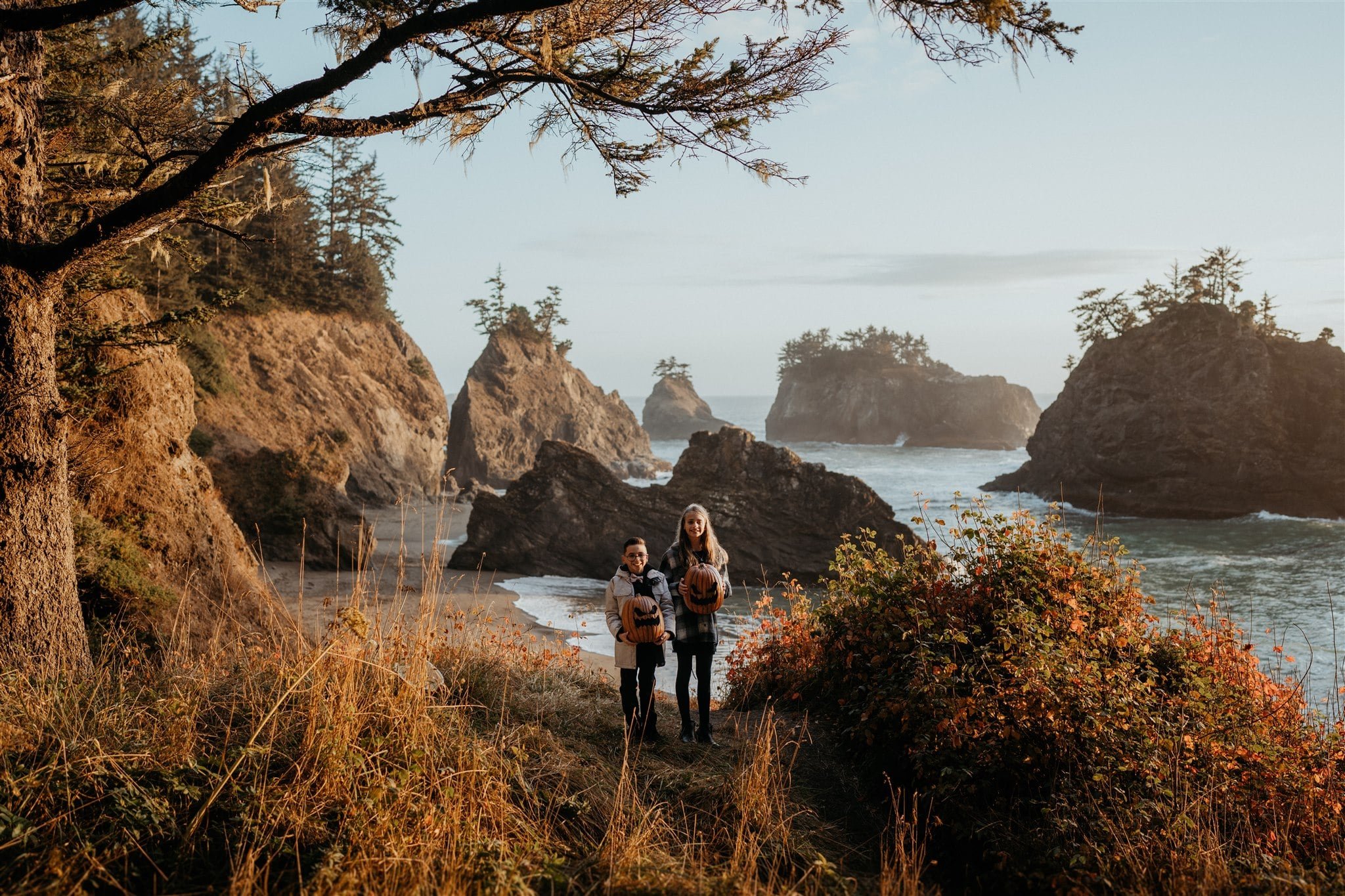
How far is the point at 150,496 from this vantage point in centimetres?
880

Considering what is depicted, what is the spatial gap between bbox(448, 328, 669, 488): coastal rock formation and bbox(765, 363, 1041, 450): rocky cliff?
32448 mm

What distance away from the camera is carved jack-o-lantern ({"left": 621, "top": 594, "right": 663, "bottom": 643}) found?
201 inches

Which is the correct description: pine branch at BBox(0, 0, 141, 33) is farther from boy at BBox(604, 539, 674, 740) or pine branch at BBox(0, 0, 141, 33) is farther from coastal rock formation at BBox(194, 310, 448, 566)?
coastal rock formation at BBox(194, 310, 448, 566)

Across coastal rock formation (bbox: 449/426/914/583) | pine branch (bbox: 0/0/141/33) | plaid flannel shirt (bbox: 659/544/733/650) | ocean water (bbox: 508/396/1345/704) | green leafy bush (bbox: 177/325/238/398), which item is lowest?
ocean water (bbox: 508/396/1345/704)

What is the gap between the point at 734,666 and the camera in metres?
8.42

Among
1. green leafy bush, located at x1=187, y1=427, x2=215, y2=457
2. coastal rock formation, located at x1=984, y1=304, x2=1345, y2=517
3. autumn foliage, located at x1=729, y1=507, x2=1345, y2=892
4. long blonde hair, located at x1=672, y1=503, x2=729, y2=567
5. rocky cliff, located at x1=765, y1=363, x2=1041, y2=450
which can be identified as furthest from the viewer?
rocky cliff, located at x1=765, y1=363, x2=1041, y2=450

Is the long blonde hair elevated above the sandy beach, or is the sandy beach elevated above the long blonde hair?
the long blonde hair

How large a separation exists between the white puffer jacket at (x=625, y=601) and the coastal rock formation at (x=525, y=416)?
36.3m

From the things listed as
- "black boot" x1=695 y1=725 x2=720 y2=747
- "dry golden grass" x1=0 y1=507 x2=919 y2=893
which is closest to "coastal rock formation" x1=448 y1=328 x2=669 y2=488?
"black boot" x1=695 y1=725 x2=720 y2=747

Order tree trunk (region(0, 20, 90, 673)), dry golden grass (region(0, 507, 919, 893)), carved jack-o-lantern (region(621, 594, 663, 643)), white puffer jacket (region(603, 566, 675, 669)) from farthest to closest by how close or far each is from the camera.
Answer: white puffer jacket (region(603, 566, 675, 669)) < carved jack-o-lantern (region(621, 594, 663, 643)) < tree trunk (region(0, 20, 90, 673)) < dry golden grass (region(0, 507, 919, 893))

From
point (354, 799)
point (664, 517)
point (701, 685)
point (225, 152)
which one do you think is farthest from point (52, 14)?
point (664, 517)

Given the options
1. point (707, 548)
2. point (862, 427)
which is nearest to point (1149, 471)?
point (707, 548)

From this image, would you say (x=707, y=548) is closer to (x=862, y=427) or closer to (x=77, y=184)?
(x=77, y=184)

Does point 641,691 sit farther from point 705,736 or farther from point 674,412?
point 674,412
